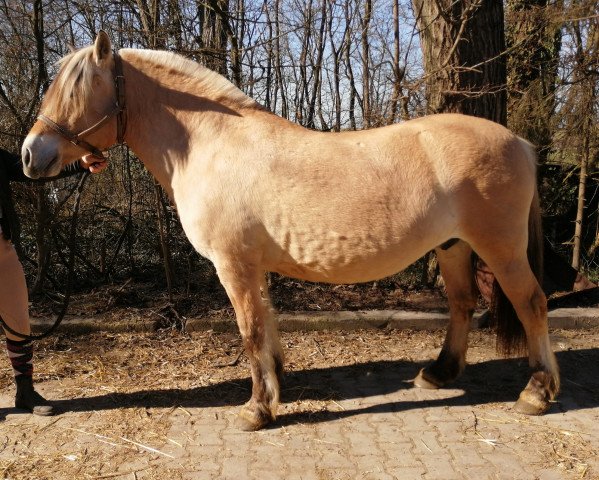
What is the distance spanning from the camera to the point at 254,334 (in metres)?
3.16

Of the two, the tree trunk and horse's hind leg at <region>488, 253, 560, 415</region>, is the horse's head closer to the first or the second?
horse's hind leg at <region>488, 253, 560, 415</region>

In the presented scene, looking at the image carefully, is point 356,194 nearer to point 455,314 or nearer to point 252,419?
point 455,314

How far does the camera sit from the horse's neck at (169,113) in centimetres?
311

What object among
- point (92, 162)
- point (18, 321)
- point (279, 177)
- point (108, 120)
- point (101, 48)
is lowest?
point (18, 321)

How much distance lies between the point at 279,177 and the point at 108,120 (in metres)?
1.05

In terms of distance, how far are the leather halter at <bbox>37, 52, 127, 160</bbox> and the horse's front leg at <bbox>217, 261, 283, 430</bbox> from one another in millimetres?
1010

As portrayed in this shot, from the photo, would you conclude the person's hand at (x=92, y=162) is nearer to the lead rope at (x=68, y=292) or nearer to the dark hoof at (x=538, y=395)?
the lead rope at (x=68, y=292)

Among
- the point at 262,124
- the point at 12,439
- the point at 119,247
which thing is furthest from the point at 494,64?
the point at 12,439

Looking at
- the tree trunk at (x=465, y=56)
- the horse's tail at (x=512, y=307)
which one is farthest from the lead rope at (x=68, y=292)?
the tree trunk at (x=465, y=56)

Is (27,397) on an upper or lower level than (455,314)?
lower

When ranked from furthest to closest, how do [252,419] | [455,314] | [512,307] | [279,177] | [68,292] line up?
1. [455,314]
2. [68,292]
3. [512,307]
4. [252,419]
5. [279,177]

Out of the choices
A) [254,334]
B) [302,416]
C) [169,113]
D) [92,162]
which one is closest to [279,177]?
[169,113]

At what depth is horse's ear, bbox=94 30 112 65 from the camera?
2.84m

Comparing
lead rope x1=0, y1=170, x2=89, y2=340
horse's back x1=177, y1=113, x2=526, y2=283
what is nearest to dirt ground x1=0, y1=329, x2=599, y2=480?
lead rope x1=0, y1=170, x2=89, y2=340
